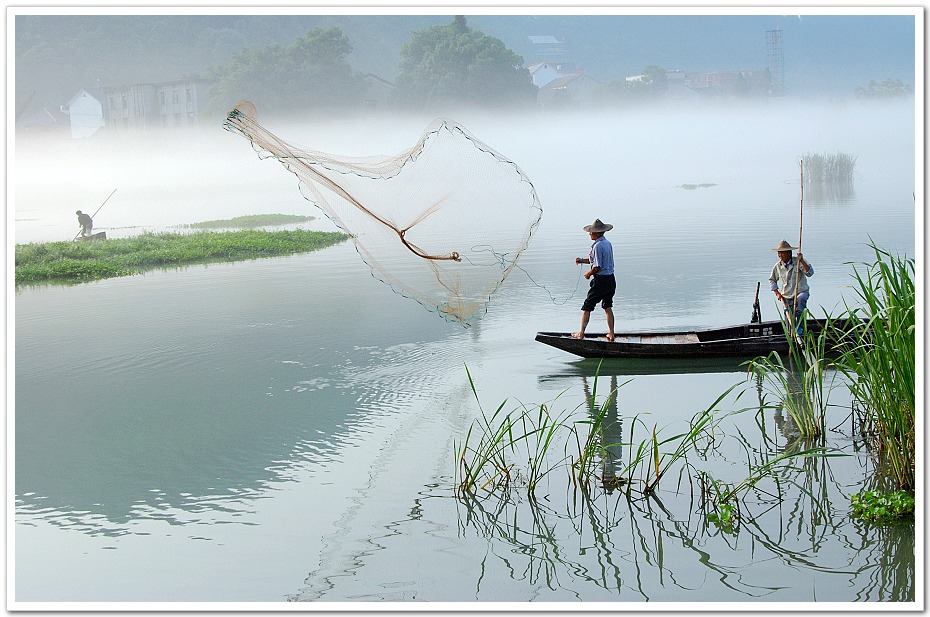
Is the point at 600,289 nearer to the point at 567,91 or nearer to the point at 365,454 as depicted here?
the point at 365,454

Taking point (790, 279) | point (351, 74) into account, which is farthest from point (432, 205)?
point (351, 74)

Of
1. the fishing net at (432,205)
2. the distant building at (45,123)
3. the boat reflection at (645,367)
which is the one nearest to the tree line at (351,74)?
the distant building at (45,123)

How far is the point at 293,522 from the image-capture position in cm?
522

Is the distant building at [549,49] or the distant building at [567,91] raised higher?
the distant building at [549,49]

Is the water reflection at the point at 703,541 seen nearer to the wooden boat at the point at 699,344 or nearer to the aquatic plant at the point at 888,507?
the aquatic plant at the point at 888,507

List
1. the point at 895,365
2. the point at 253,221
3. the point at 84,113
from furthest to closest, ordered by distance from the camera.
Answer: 1. the point at 84,113
2. the point at 253,221
3. the point at 895,365

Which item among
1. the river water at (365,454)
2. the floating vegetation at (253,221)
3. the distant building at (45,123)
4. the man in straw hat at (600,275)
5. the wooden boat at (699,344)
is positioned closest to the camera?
the river water at (365,454)

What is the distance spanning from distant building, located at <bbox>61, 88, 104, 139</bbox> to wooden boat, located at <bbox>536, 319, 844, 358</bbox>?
31.0 metres

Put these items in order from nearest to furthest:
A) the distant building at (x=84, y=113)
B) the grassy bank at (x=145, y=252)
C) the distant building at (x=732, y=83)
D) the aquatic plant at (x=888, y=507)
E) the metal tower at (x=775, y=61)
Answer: the aquatic plant at (x=888, y=507) < the grassy bank at (x=145, y=252) < the distant building at (x=84, y=113) < the metal tower at (x=775, y=61) < the distant building at (x=732, y=83)

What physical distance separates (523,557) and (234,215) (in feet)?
87.1

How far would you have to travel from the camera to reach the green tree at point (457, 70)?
117ft

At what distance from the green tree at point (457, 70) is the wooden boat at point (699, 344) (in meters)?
28.2

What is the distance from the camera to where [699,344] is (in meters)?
8.22

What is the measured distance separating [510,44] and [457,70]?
5.30m
